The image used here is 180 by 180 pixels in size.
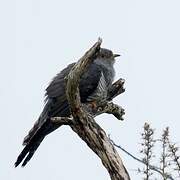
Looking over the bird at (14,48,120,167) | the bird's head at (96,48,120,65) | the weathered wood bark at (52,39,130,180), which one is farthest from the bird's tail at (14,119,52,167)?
the bird's head at (96,48,120,65)

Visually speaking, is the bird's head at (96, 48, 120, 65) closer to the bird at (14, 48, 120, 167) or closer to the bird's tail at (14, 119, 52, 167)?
the bird at (14, 48, 120, 167)

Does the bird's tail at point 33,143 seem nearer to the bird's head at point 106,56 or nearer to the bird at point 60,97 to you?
the bird at point 60,97

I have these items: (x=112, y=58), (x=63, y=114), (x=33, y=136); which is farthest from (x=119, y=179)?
(x=112, y=58)

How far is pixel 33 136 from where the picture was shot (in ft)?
17.9

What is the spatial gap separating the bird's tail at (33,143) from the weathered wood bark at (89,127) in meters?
1.14

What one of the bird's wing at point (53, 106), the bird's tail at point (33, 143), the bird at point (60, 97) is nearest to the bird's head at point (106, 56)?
the bird at point (60, 97)

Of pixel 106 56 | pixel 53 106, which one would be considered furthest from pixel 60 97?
pixel 106 56

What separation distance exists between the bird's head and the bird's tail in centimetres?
209

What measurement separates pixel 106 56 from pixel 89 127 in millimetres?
3731

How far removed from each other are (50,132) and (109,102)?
0.88 metres

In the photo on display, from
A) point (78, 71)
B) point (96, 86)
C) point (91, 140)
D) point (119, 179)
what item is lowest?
point (119, 179)

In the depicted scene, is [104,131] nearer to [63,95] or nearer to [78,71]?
[78,71]

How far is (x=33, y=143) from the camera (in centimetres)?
544

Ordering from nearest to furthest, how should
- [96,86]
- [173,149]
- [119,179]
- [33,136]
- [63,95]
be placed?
[173,149]
[119,179]
[33,136]
[63,95]
[96,86]
